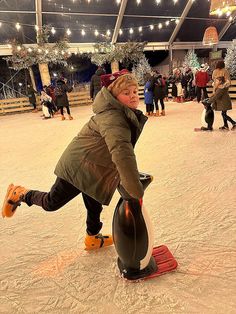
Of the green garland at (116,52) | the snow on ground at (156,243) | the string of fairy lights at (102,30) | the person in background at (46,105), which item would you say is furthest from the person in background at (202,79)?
the snow on ground at (156,243)

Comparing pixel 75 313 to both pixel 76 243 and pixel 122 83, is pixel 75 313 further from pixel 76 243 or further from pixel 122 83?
pixel 122 83

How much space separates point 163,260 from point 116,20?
11530 millimetres

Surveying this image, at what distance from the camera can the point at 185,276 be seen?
159 centimetres

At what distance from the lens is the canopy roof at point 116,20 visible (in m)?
10.1

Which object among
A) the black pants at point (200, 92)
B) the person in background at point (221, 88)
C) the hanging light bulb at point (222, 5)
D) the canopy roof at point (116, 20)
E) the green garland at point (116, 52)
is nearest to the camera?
the person in background at point (221, 88)

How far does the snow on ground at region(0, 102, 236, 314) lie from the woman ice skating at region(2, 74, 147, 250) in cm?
29

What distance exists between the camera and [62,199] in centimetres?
172

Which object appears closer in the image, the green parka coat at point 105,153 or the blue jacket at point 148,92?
the green parka coat at point 105,153

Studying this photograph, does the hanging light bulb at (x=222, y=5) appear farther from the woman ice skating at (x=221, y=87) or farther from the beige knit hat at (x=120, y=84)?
the beige knit hat at (x=120, y=84)

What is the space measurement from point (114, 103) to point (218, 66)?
3967 millimetres

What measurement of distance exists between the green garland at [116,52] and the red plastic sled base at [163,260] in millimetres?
11228

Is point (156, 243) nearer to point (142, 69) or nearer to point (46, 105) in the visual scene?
point (46, 105)

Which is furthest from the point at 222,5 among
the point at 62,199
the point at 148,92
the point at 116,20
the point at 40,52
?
the point at 40,52

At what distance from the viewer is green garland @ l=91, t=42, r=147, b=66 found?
11.8 meters
